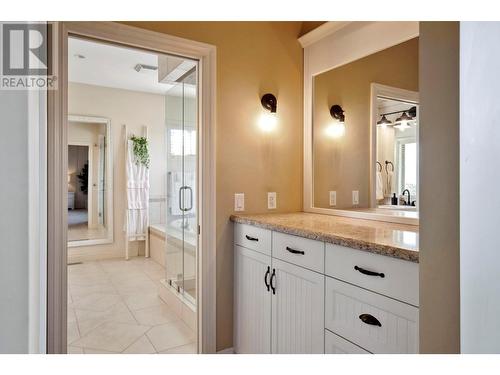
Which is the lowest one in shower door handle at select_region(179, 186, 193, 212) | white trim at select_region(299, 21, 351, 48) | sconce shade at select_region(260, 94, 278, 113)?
shower door handle at select_region(179, 186, 193, 212)

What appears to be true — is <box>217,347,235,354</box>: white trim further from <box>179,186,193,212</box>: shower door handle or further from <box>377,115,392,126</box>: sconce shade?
<box>377,115,392,126</box>: sconce shade

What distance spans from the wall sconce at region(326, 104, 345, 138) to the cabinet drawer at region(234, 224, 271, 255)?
943mm

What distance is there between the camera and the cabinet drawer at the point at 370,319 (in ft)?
3.70

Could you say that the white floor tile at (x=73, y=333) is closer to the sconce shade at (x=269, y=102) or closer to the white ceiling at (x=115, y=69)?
the white ceiling at (x=115, y=69)

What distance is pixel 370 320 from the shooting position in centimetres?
125

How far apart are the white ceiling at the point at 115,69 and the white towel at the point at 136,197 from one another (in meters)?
0.95

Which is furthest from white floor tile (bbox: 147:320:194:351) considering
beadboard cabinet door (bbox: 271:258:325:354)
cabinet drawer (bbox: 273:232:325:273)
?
cabinet drawer (bbox: 273:232:325:273)

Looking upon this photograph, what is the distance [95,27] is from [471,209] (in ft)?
6.35

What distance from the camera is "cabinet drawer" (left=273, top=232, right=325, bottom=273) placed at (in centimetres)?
150

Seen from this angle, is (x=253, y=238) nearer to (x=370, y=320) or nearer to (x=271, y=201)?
(x=271, y=201)

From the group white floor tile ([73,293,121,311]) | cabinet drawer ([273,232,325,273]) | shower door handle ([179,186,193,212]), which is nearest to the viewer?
cabinet drawer ([273,232,325,273])

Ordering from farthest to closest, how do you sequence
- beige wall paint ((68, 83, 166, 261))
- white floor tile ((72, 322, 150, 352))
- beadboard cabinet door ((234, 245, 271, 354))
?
beige wall paint ((68, 83, 166, 261))
white floor tile ((72, 322, 150, 352))
beadboard cabinet door ((234, 245, 271, 354))

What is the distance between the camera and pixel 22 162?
369 mm

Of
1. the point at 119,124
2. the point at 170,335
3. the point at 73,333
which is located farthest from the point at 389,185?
the point at 119,124
